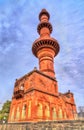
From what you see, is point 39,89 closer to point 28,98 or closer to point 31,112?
point 28,98

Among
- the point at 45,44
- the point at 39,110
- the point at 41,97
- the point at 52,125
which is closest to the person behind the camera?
the point at 52,125

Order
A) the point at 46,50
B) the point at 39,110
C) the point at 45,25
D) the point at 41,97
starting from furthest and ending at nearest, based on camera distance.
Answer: the point at 45,25, the point at 46,50, the point at 41,97, the point at 39,110

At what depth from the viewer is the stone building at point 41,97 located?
16391mm

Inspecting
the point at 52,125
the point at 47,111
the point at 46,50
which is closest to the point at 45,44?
the point at 46,50

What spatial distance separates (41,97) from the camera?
17328 millimetres

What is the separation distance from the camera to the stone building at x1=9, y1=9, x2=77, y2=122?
16.4 m

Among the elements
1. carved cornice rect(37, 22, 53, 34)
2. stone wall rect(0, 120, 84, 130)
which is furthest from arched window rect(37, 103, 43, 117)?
carved cornice rect(37, 22, 53, 34)

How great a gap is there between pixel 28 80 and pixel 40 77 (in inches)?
69.1

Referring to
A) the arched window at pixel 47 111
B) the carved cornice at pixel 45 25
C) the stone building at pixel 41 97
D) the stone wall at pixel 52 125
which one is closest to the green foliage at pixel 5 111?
the stone building at pixel 41 97

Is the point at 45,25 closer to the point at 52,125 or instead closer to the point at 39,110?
the point at 39,110

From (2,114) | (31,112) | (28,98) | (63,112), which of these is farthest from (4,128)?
(2,114)

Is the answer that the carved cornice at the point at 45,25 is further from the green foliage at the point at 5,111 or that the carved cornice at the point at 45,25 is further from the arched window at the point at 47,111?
the green foliage at the point at 5,111

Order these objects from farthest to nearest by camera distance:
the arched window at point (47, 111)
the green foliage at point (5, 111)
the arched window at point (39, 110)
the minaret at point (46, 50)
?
the green foliage at point (5, 111) < the minaret at point (46, 50) < the arched window at point (47, 111) < the arched window at point (39, 110)

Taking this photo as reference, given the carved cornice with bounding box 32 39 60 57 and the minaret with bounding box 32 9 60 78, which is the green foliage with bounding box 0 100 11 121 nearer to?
the minaret with bounding box 32 9 60 78
